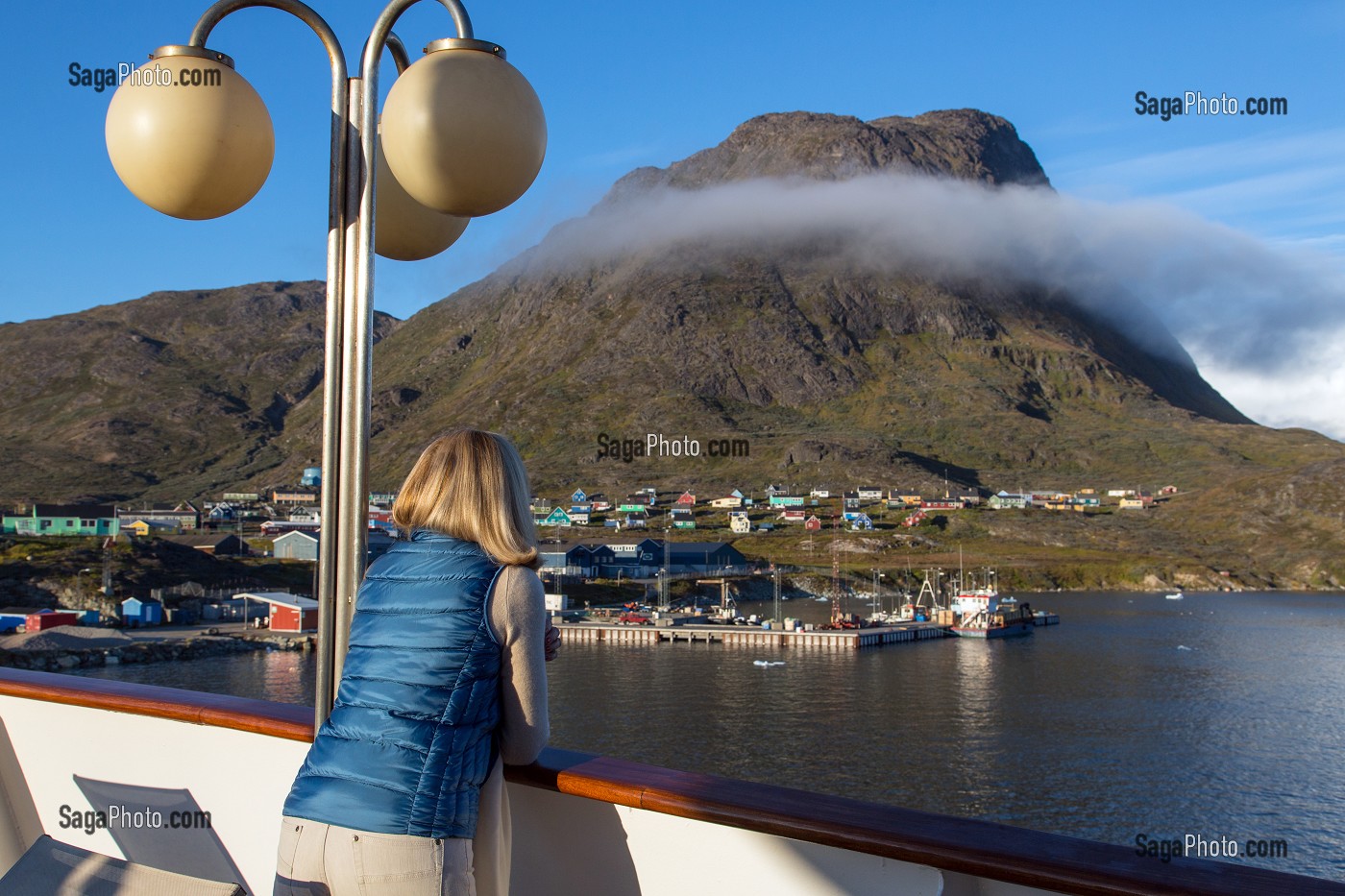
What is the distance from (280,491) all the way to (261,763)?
491ft

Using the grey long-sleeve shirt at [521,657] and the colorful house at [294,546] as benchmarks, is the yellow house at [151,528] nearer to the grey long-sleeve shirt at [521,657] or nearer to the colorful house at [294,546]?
the colorful house at [294,546]

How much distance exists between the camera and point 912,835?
7.48 ft

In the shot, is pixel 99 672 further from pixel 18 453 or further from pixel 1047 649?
pixel 18 453

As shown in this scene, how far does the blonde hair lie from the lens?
93.4 inches

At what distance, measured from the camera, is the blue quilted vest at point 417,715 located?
2.22 meters

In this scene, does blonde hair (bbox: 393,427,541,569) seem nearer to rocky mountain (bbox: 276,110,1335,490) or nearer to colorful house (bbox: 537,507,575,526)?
colorful house (bbox: 537,507,575,526)

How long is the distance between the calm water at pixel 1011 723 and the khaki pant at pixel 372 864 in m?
19.0

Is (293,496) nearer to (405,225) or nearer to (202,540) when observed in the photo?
(202,540)

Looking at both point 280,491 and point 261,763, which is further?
point 280,491

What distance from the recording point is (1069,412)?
17000 cm

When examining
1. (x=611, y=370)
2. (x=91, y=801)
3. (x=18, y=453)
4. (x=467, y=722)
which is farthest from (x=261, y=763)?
(x=18, y=453)

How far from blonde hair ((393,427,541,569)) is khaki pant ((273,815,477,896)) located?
589 millimetres

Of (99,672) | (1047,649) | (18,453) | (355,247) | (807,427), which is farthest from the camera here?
(18,453)

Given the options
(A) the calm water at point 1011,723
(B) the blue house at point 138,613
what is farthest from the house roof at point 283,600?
(A) the calm water at point 1011,723
